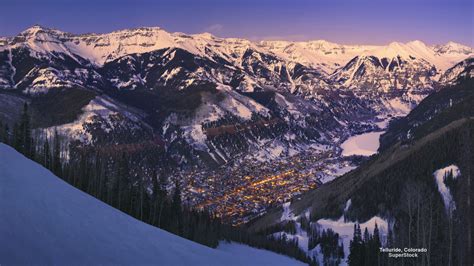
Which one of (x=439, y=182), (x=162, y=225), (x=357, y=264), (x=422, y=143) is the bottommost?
(x=357, y=264)

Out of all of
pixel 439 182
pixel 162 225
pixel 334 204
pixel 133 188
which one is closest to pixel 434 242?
pixel 162 225

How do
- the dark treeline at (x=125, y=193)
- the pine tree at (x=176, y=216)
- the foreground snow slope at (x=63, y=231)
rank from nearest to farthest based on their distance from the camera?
the foreground snow slope at (x=63, y=231), the dark treeline at (x=125, y=193), the pine tree at (x=176, y=216)

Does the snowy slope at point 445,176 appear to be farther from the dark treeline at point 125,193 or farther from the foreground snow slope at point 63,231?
the foreground snow slope at point 63,231

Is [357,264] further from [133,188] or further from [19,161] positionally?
[19,161]

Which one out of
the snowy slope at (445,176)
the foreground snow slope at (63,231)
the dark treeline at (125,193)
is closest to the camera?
the foreground snow slope at (63,231)

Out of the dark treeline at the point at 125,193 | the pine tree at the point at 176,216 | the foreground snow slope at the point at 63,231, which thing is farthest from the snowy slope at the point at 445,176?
the foreground snow slope at the point at 63,231

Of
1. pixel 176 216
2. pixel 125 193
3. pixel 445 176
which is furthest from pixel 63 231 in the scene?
pixel 445 176

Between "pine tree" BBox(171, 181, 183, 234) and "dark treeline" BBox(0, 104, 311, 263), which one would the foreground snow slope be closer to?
"dark treeline" BBox(0, 104, 311, 263)

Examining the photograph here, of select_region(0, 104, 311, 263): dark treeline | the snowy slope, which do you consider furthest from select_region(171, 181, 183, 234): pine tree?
the snowy slope
